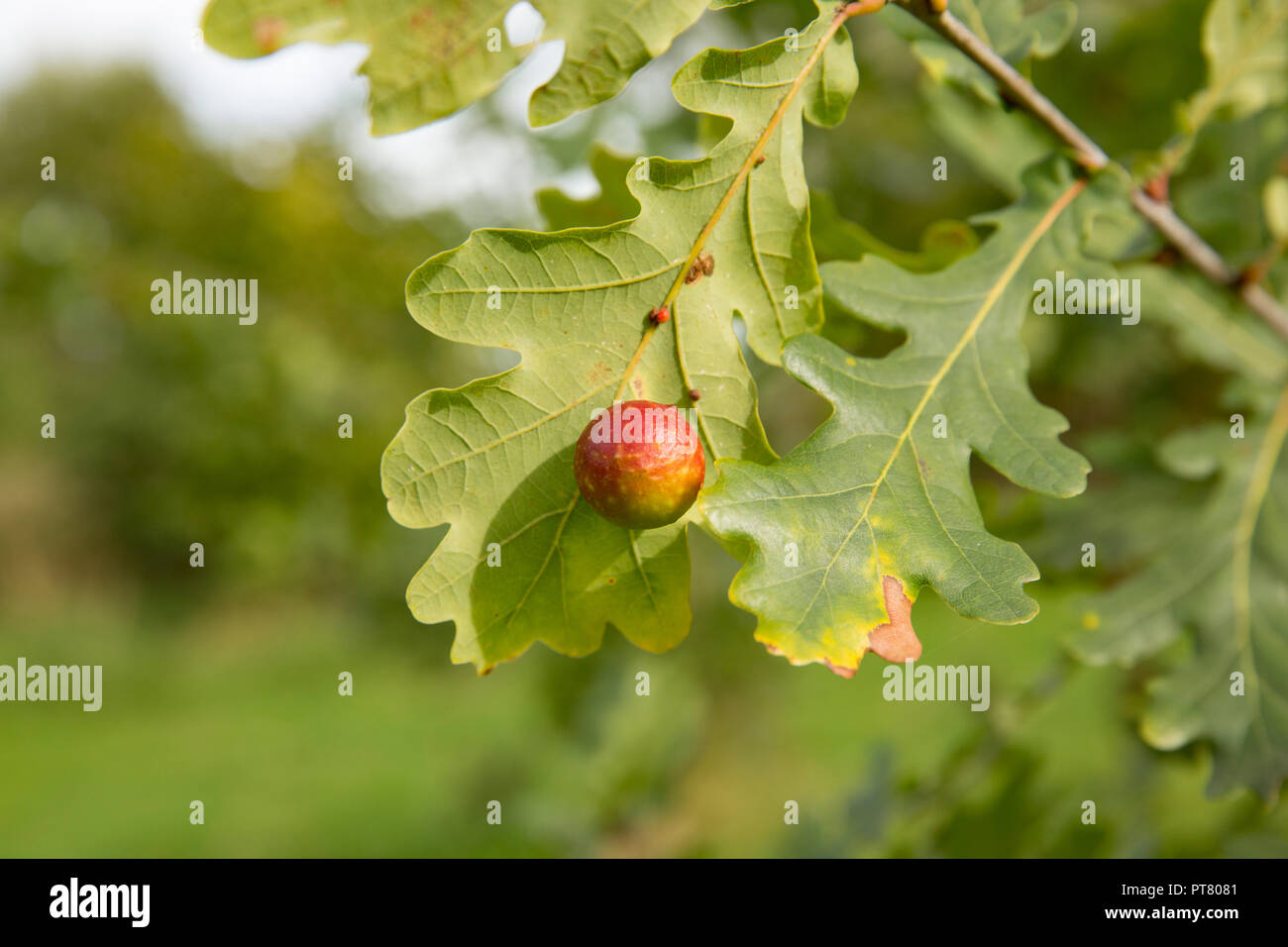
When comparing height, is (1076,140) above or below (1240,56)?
below

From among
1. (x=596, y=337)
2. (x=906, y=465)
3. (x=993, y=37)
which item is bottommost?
(x=906, y=465)

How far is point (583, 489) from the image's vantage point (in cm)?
105

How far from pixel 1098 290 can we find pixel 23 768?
10788 mm

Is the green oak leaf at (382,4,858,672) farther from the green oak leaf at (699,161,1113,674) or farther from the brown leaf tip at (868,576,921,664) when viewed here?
the brown leaf tip at (868,576,921,664)

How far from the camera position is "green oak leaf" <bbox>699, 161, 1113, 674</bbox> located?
0.99 m

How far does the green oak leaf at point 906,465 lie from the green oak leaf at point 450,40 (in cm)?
37

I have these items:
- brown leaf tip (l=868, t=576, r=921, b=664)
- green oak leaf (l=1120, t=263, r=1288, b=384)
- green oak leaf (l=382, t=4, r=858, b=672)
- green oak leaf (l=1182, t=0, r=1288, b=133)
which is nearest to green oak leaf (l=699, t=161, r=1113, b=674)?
brown leaf tip (l=868, t=576, r=921, b=664)

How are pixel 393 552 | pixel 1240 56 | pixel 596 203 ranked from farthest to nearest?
pixel 393 552
pixel 1240 56
pixel 596 203

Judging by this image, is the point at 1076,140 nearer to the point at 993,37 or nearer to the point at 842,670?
the point at 993,37

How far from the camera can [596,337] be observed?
111 cm

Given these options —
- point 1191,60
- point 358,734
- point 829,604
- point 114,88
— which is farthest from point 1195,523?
point 114,88

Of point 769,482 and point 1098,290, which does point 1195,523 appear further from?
point 769,482

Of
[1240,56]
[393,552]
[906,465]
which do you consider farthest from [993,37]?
[393,552]

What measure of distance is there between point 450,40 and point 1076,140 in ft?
3.19
